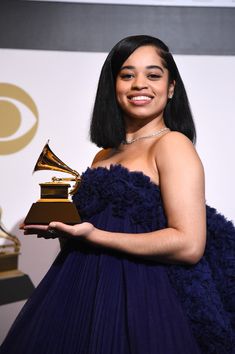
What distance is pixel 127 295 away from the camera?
1369 millimetres

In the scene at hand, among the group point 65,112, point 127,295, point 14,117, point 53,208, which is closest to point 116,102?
point 53,208

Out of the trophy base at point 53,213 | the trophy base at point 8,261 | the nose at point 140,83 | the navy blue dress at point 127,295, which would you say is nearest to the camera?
the navy blue dress at point 127,295

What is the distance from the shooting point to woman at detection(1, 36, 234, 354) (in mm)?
1348

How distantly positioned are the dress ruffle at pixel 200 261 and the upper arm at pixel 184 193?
0.05 metres

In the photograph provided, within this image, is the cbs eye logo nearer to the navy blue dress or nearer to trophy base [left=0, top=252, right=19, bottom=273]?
trophy base [left=0, top=252, right=19, bottom=273]

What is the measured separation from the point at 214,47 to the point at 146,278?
5.01ft

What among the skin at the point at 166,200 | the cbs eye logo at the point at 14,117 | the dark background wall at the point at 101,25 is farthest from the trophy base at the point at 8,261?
the skin at the point at 166,200

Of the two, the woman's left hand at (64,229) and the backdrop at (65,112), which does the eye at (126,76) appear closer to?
the woman's left hand at (64,229)

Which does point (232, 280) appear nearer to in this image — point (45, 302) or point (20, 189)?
point (45, 302)

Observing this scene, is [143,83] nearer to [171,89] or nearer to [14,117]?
[171,89]

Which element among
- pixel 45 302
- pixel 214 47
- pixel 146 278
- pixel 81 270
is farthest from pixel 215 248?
pixel 214 47

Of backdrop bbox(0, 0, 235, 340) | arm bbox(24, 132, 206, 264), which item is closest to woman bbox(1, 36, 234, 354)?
arm bbox(24, 132, 206, 264)

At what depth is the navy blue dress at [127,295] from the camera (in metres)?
1.33

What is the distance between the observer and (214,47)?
261 cm
